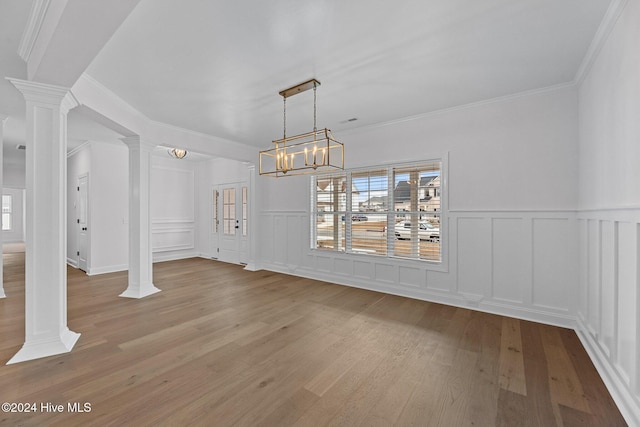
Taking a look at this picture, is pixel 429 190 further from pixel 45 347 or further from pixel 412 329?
pixel 45 347

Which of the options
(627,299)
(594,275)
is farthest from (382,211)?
(627,299)

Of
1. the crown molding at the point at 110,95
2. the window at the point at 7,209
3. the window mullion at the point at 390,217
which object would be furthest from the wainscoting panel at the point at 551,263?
the window at the point at 7,209

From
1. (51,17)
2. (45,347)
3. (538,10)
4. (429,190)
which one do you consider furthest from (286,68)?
(45,347)

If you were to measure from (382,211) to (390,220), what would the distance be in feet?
0.67

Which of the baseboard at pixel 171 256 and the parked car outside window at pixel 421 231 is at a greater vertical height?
the parked car outside window at pixel 421 231

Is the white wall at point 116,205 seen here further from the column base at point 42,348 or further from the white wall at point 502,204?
the white wall at point 502,204

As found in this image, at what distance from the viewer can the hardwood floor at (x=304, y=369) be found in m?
1.73

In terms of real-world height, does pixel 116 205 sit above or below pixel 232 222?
above

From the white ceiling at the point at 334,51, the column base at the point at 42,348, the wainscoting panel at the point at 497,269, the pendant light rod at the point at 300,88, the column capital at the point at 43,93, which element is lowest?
the column base at the point at 42,348

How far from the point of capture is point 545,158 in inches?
125

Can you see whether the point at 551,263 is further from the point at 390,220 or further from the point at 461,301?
the point at 390,220

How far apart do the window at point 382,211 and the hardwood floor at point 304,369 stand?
984 mm

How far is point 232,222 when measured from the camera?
700 centimetres

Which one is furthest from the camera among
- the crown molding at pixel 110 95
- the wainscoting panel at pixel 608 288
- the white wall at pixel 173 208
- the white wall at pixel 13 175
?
the white wall at pixel 13 175
